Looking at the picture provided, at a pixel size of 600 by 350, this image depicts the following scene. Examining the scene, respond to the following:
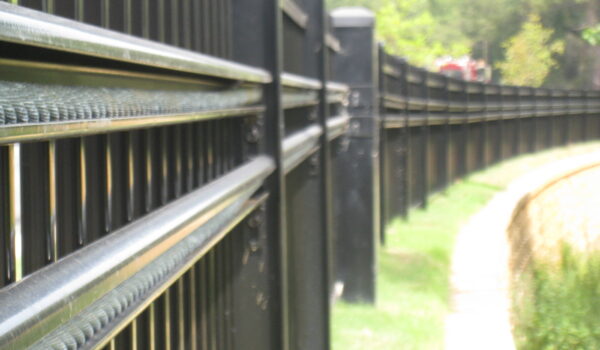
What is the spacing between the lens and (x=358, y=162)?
6926 millimetres

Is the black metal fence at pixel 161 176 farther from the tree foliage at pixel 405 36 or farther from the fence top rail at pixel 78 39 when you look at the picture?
the tree foliage at pixel 405 36

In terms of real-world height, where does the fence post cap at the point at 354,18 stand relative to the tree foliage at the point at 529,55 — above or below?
below

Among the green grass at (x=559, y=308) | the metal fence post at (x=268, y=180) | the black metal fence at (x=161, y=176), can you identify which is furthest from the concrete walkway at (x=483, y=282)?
the metal fence post at (x=268, y=180)

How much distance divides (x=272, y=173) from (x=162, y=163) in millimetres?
961

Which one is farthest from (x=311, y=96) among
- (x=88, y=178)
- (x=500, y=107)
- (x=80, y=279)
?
(x=500, y=107)

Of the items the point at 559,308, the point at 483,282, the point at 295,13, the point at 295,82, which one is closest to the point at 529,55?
the point at 559,308

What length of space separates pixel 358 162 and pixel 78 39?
585 centimetres

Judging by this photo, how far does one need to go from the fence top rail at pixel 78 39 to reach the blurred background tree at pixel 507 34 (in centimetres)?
3883

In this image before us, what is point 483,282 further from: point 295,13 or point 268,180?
point 268,180

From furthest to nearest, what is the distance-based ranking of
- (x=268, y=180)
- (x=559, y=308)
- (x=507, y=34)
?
1. (x=507, y=34)
2. (x=559, y=308)
3. (x=268, y=180)

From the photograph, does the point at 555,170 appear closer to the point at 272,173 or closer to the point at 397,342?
the point at 397,342

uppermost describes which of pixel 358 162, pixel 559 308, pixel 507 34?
pixel 507 34

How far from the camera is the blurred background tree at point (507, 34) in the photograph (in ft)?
167

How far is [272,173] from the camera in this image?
110 inches
